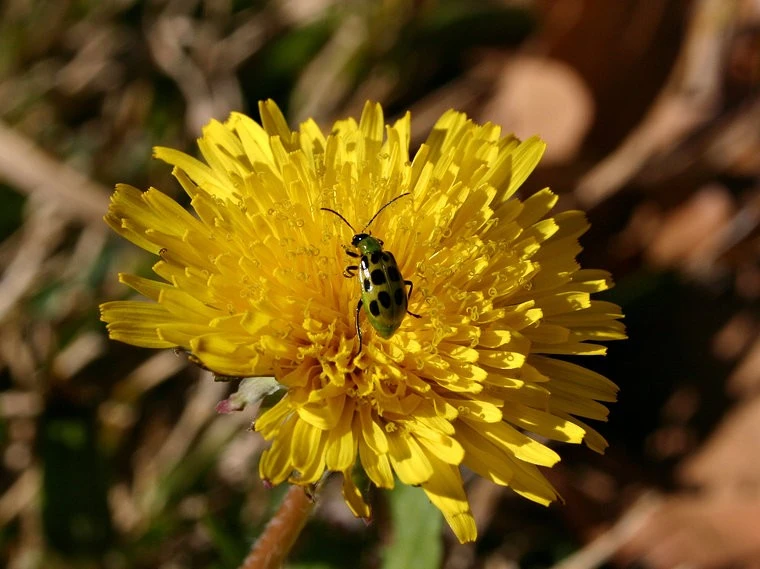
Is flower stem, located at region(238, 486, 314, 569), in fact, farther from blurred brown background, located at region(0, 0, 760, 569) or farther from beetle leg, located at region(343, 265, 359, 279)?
beetle leg, located at region(343, 265, 359, 279)

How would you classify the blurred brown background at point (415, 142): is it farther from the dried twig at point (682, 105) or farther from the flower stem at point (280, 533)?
the flower stem at point (280, 533)

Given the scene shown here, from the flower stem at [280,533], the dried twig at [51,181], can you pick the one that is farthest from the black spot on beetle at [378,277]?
the dried twig at [51,181]

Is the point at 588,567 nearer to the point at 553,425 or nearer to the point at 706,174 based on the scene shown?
the point at 553,425

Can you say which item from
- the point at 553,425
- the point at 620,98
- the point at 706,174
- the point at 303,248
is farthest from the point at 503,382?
the point at 620,98

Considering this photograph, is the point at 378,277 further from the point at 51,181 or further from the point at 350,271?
the point at 51,181

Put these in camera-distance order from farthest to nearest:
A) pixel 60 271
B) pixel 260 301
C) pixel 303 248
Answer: pixel 60 271
pixel 303 248
pixel 260 301

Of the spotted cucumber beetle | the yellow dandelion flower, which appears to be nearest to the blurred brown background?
the yellow dandelion flower
